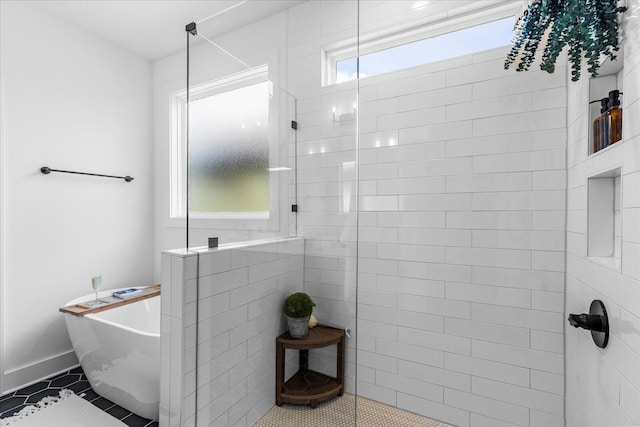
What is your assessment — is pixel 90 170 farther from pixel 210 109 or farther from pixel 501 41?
pixel 501 41

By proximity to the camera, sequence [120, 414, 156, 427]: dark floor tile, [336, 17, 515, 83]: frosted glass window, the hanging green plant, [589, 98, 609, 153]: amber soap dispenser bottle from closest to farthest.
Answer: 1. the hanging green plant
2. [589, 98, 609, 153]: amber soap dispenser bottle
3. [336, 17, 515, 83]: frosted glass window
4. [120, 414, 156, 427]: dark floor tile

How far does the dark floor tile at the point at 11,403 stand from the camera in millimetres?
1970

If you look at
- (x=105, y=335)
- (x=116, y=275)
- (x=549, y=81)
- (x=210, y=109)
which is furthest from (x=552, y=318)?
(x=116, y=275)

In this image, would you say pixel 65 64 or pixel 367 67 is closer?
pixel 367 67

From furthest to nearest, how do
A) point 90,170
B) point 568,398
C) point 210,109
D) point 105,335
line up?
point 90,170 < point 105,335 < point 210,109 < point 568,398

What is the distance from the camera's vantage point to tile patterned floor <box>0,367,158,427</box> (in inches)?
73.9

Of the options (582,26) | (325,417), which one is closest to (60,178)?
(325,417)

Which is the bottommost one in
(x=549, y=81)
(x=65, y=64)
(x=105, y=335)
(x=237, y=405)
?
(x=237, y=405)

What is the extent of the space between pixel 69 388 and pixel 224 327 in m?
1.61

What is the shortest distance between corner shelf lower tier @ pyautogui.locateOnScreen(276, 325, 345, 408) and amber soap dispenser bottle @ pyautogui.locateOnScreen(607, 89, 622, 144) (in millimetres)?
1440

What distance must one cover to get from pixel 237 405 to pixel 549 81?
2332 mm

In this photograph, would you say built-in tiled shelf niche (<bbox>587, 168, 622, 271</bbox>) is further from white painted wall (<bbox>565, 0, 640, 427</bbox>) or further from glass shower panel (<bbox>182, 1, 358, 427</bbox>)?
glass shower panel (<bbox>182, 1, 358, 427</bbox>)

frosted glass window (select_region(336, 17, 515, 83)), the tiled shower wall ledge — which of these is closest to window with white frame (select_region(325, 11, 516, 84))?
frosted glass window (select_region(336, 17, 515, 83))

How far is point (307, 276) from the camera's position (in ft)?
5.61
